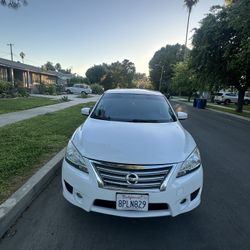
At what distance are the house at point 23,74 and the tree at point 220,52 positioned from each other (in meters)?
19.5

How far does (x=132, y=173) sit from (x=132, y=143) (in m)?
0.49

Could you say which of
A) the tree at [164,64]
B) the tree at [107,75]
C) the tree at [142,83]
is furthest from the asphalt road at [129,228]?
the tree at [142,83]

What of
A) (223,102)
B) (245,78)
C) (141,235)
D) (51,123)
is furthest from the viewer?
(223,102)

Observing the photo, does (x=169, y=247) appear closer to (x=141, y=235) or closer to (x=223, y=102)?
(x=141, y=235)

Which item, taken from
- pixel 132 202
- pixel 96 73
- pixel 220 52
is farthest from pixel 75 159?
pixel 96 73

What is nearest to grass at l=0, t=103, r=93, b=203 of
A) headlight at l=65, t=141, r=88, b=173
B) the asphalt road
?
the asphalt road

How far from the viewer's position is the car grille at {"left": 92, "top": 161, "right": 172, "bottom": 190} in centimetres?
289

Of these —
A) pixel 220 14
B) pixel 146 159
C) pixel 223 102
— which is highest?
pixel 220 14

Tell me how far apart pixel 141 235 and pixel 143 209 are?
1.30 ft

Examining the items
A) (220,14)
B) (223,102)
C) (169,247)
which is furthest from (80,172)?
(223,102)

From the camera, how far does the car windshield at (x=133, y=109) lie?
14.7 feet

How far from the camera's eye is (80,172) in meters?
3.07

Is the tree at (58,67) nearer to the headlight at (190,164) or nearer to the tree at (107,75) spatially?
the tree at (107,75)

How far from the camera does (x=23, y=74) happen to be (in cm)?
3656
